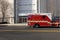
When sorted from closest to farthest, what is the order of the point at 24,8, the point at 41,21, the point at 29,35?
the point at 29,35, the point at 41,21, the point at 24,8

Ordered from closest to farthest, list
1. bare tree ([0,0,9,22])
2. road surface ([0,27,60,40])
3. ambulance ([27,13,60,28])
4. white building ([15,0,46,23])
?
road surface ([0,27,60,40]) < ambulance ([27,13,60,28]) < bare tree ([0,0,9,22]) < white building ([15,0,46,23])

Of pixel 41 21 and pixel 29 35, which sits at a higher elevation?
pixel 41 21

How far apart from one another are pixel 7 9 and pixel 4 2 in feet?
8.06

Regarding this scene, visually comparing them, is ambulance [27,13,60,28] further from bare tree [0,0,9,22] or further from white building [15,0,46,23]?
white building [15,0,46,23]

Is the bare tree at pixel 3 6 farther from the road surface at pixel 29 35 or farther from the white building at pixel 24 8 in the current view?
the road surface at pixel 29 35

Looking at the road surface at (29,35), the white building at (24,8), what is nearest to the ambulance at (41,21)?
the road surface at (29,35)

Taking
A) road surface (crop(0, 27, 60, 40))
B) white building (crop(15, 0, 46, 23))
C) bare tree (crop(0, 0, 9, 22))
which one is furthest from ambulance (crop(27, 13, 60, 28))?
white building (crop(15, 0, 46, 23))

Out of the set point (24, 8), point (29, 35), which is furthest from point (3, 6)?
point (29, 35)

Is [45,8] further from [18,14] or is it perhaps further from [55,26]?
[55,26]

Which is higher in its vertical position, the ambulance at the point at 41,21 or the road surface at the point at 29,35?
the ambulance at the point at 41,21

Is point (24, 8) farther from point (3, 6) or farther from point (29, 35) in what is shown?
point (29, 35)

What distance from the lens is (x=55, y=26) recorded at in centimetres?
3525

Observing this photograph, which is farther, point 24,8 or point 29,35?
point 24,8

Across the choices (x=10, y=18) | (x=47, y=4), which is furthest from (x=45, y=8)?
(x=10, y=18)
